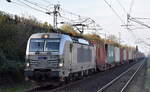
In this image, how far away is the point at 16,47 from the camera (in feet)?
79.3

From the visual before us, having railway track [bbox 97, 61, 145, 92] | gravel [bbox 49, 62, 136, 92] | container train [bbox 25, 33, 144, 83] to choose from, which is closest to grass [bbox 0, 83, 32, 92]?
container train [bbox 25, 33, 144, 83]

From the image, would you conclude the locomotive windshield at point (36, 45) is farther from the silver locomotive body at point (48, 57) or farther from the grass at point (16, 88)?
the grass at point (16, 88)

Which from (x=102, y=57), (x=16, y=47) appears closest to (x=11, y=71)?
(x=16, y=47)

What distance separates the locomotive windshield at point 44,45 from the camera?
1934 centimetres

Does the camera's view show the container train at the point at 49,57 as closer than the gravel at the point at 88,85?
Yes

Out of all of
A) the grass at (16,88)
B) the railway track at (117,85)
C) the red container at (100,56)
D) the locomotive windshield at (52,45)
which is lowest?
the railway track at (117,85)

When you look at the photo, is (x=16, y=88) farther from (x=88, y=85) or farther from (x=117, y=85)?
(x=117, y=85)

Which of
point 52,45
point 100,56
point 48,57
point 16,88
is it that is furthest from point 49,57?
point 100,56

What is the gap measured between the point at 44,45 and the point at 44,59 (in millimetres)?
1027

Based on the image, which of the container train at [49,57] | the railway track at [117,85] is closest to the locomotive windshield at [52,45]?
the container train at [49,57]

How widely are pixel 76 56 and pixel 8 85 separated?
5851mm

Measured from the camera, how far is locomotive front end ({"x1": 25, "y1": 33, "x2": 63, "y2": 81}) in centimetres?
1866

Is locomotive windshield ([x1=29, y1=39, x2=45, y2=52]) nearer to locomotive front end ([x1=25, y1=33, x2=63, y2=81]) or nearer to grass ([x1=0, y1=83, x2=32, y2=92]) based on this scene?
locomotive front end ([x1=25, y1=33, x2=63, y2=81])

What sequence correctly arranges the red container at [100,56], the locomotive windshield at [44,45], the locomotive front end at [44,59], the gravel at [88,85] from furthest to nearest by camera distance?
the red container at [100,56] → the locomotive windshield at [44,45] → the gravel at [88,85] → the locomotive front end at [44,59]
